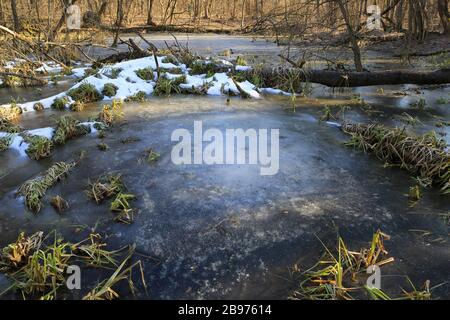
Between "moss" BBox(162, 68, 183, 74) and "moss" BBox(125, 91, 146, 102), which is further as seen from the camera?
"moss" BBox(162, 68, 183, 74)

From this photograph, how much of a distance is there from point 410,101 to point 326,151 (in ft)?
13.5

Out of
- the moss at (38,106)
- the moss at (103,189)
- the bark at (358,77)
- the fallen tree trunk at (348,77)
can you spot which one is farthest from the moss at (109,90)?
the moss at (103,189)

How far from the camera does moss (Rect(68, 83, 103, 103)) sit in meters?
8.85

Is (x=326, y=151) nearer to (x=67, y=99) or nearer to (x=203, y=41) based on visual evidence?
(x=67, y=99)

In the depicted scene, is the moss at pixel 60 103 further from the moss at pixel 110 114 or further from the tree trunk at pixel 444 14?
the tree trunk at pixel 444 14

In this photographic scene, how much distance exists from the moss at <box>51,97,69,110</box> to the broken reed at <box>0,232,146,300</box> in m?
5.09

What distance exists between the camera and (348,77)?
9305 millimetres

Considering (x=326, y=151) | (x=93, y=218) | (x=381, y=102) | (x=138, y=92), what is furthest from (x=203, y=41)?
(x=93, y=218)

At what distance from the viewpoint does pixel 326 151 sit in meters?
6.05

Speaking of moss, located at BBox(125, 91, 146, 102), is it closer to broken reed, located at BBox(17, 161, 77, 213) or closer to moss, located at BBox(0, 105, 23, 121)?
moss, located at BBox(0, 105, 23, 121)

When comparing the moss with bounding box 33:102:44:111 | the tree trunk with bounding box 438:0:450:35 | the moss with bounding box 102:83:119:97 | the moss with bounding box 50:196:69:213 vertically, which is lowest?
the moss with bounding box 50:196:69:213

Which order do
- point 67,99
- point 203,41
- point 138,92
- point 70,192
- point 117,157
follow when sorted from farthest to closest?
point 203,41 → point 138,92 → point 67,99 → point 117,157 → point 70,192

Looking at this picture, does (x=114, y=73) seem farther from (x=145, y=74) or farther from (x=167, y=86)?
(x=167, y=86)

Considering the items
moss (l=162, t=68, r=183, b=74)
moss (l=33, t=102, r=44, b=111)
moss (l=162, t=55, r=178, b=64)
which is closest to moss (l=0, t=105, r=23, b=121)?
moss (l=33, t=102, r=44, b=111)
